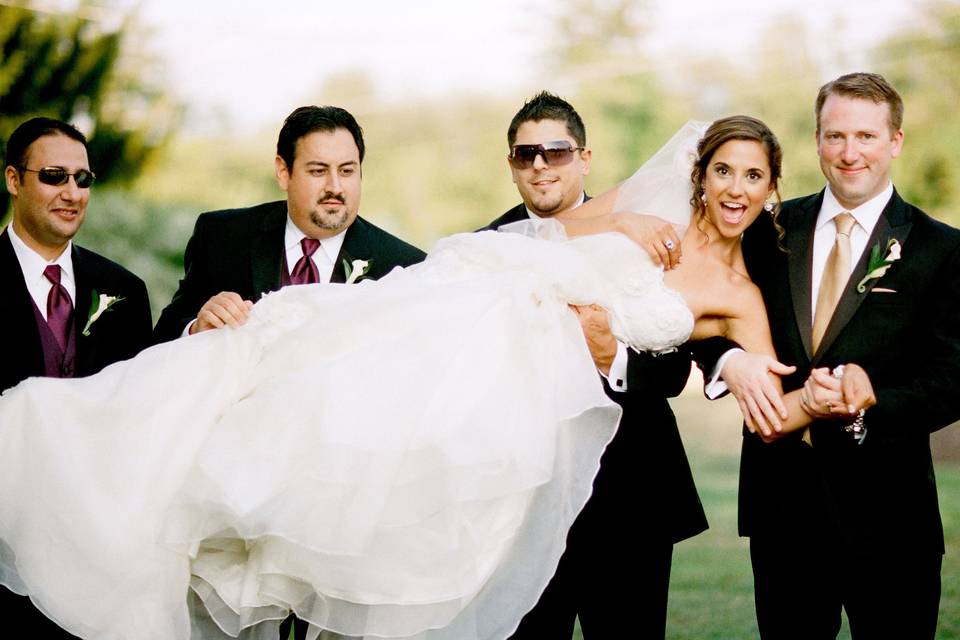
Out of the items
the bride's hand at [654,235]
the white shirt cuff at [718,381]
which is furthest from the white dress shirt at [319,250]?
the white shirt cuff at [718,381]

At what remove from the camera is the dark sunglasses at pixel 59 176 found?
183 inches

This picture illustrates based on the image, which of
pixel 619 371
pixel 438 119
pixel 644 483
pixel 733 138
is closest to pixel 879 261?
pixel 733 138

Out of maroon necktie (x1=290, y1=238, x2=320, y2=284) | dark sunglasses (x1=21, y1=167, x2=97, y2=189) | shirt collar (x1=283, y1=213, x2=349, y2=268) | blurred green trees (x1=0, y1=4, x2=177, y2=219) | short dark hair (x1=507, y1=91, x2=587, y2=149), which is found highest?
blurred green trees (x1=0, y1=4, x2=177, y2=219)

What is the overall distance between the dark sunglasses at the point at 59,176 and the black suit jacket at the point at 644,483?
2132 millimetres

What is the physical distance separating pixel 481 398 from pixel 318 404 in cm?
48

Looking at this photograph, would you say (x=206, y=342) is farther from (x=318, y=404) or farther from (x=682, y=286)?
(x=682, y=286)

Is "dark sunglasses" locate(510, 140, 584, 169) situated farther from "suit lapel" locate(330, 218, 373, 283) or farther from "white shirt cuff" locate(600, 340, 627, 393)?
"white shirt cuff" locate(600, 340, 627, 393)

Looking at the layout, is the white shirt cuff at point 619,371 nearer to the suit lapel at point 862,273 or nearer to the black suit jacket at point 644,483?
the black suit jacket at point 644,483

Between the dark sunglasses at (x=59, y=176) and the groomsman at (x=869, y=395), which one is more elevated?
the dark sunglasses at (x=59, y=176)

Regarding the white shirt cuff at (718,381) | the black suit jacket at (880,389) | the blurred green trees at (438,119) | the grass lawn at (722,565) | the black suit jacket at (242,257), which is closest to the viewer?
the black suit jacket at (880,389)

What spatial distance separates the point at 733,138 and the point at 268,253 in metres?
1.73

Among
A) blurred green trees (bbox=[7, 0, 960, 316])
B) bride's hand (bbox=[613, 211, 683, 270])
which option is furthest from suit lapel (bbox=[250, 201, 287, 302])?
blurred green trees (bbox=[7, 0, 960, 316])

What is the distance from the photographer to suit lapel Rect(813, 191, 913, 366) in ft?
13.3

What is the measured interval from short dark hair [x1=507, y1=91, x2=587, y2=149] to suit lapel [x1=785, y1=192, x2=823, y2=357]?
0.99m
